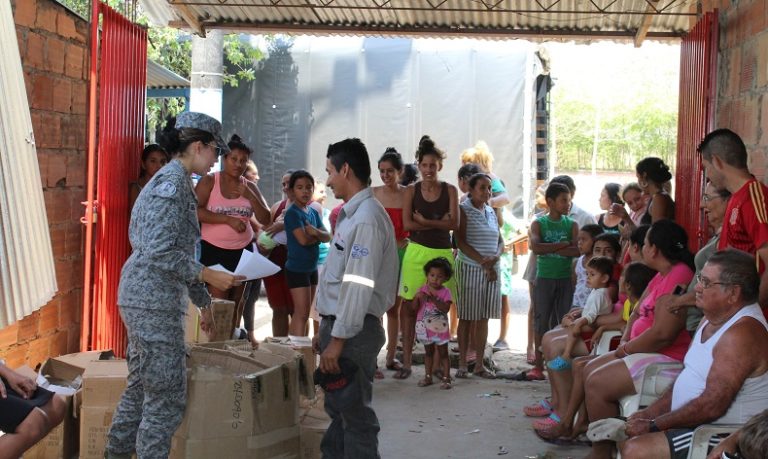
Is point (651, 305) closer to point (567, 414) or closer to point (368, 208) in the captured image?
point (567, 414)

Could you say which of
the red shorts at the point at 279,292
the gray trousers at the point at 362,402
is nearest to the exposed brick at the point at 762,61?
the gray trousers at the point at 362,402

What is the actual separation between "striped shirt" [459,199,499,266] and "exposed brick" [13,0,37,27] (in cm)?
403

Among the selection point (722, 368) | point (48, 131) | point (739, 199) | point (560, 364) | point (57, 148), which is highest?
point (48, 131)

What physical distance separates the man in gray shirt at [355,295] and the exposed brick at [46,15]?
262cm

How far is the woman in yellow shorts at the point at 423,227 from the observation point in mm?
7676

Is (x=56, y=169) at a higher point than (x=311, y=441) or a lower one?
higher

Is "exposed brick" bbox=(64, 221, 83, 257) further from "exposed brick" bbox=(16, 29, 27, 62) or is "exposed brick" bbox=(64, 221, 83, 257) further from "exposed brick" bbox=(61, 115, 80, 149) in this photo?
"exposed brick" bbox=(16, 29, 27, 62)

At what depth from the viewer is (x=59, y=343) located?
634cm

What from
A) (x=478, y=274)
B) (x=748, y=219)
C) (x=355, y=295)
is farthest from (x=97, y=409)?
(x=478, y=274)

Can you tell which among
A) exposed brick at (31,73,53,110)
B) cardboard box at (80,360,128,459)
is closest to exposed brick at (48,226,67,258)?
exposed brick at (31,73,53,110)

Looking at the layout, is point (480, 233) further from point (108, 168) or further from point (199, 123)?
point (199, 123)

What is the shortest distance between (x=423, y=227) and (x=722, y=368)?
4109 millimetres

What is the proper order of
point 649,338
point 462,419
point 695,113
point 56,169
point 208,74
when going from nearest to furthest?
point 649,338
point 56,169
point 462,419
point 695,113
point 208,74

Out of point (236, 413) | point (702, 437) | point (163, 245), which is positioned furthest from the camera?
point (236, 413)
